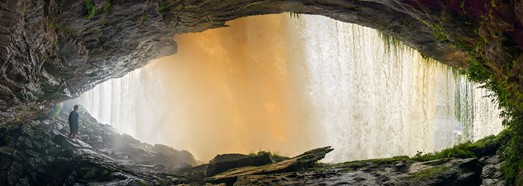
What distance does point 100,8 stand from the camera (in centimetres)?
1327

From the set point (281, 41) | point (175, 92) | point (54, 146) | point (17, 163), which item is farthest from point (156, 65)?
point (17, 163)

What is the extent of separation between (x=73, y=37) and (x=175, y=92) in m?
23.7

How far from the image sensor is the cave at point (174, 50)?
1047cm

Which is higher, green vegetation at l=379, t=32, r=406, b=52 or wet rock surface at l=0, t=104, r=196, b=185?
green vegetation at l=379, t=32, r=406, b=52

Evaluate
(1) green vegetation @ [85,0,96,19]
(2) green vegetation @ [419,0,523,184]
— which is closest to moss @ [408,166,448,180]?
(2) green vegetation @ [419,0,523,184]

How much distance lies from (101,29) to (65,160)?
19.7 ft

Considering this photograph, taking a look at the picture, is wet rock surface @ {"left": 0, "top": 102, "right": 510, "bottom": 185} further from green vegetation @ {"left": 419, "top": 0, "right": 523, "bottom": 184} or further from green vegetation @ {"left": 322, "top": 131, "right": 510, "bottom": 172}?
green vegetation @ {"left": 419, "top": 0, "right": 523, "bottom": 184}

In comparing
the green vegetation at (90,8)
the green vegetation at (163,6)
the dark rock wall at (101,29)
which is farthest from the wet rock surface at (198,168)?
the green vegetation at (163,6)

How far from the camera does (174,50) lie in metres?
22.2

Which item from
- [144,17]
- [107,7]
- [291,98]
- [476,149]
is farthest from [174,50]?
[476,149]

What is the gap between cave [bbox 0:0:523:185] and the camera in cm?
1047

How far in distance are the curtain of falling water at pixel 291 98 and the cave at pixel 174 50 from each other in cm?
802

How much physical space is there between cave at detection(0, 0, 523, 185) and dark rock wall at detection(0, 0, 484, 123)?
0.04 m

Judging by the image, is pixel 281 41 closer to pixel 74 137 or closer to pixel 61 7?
pixel 74 137
